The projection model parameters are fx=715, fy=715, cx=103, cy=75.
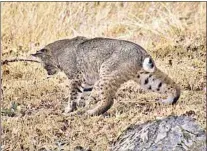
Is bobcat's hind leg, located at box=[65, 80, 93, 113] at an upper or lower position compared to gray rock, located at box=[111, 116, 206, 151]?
upper

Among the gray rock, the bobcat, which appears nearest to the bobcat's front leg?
the bobcat

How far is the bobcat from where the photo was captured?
20.8 feet

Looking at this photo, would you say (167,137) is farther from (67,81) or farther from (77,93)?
(67,81)

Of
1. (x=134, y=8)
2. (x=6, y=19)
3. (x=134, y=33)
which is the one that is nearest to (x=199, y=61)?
(x=134, y=33)

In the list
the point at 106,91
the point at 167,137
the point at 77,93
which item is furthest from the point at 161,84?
the point at 167,137

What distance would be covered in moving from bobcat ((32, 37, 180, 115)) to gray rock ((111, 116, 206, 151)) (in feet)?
2.04

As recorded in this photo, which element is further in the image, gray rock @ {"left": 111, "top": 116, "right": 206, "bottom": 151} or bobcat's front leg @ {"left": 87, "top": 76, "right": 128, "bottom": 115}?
bobcat's front leg @ {"left": 87, "top": 76, "right": 128, "bottom": 115}

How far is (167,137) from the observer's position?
218 inches

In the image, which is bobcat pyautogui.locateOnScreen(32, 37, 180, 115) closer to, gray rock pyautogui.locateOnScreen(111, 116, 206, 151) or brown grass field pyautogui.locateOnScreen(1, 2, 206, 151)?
brown grass field pyautogui.locateOnScreen(1, 2, 206, 151)

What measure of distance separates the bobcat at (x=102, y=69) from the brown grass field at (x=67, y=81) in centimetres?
13

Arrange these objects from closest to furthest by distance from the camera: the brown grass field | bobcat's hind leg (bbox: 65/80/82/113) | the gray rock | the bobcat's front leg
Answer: the gray rock, the brown grass field, the bobcat's front leg, bobcat's hind leg (bbox: 65/80/82/113)

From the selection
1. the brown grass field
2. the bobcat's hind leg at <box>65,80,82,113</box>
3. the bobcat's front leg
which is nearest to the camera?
the brown grass field

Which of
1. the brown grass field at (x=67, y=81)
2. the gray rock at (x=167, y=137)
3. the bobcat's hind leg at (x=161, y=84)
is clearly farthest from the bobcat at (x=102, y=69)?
the gray rock at (x=167, y=137)

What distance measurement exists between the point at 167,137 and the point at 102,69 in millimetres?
1114
